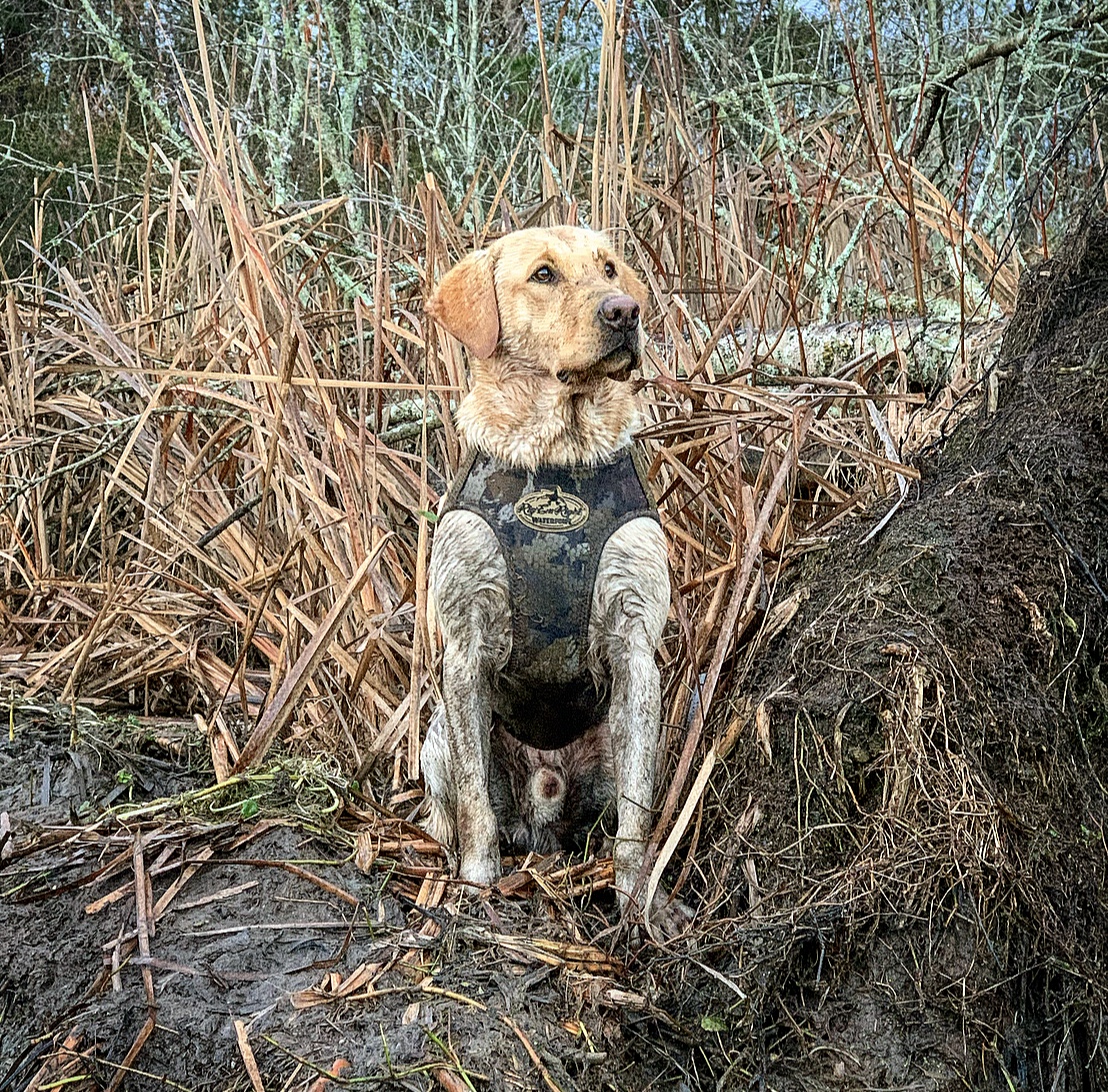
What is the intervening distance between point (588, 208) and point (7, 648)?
2801 mm

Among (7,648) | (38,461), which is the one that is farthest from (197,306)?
(7,648)

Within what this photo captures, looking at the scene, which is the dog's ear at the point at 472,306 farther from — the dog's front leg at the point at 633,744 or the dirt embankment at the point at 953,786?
the dirt embankment at the point at 953,786

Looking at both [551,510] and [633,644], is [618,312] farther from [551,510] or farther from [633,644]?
[633,644]

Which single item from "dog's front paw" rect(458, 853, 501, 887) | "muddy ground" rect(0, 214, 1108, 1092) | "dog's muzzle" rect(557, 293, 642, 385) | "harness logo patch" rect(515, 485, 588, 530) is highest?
"dog's muzzle" rect(557, 293, 642, 385)

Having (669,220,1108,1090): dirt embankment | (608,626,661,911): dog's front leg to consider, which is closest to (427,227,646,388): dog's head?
(608,626,661,911): dog's front leg

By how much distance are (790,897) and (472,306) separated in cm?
160

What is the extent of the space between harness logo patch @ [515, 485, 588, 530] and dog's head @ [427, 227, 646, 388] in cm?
28

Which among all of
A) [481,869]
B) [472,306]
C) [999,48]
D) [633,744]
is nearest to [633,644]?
[633,744]

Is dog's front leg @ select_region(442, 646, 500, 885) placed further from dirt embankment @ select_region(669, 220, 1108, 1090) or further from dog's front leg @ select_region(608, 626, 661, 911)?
dirt embankment @ select_region(669, 220, 1108, 1090)

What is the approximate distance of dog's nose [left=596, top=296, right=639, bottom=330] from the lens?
266 centimetres

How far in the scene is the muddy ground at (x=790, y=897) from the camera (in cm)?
218

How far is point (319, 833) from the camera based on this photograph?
284 centimetres

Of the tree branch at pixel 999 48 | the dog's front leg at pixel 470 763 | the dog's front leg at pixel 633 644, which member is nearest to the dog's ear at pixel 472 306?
the dog's front leg at pixel 633 644

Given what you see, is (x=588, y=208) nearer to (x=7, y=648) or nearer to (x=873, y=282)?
(x=873, y=282)
